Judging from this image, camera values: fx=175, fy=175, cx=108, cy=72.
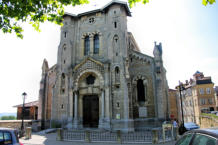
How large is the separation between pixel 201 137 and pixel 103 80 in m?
17.7

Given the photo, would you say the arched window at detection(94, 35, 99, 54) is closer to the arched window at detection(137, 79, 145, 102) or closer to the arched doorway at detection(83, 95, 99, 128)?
the arched doorway at detection(83, 95, 99, 128)

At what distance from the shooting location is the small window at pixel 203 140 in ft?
9.88

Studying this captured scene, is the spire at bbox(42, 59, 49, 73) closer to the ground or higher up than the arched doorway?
higher up

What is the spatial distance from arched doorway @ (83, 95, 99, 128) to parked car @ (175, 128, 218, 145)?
17.8 metres

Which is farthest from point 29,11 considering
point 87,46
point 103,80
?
point 87,46

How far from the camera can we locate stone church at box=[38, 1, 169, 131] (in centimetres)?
2011

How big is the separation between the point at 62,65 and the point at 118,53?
7919 millimetres

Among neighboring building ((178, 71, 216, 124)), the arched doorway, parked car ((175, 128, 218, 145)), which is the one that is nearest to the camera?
parked car ((175, 128, 218, 145))

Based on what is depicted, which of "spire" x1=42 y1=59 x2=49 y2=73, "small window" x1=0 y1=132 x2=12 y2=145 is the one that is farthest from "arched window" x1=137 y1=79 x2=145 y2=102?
"small window" x1=0 y1=132 x2=12 y2=145

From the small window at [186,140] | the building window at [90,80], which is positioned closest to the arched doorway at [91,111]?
the building window at [90,80]

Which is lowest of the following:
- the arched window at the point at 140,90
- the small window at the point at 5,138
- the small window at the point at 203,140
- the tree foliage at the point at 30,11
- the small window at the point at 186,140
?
the small window at the point at 5,138

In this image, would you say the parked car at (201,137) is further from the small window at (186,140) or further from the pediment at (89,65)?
the pediment at (89,65)

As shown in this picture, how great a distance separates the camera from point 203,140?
3281 mm

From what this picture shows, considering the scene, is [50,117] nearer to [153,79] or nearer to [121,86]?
[121,86]
